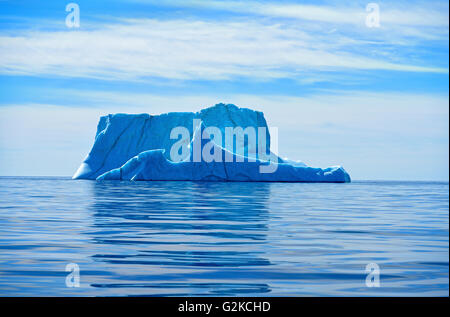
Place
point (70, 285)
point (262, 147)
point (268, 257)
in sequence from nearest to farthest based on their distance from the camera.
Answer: point (70, 285) < point (268, 257) < point (262, 147)

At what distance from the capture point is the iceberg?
39656 millimetres

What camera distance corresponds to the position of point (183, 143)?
47312 millimetres

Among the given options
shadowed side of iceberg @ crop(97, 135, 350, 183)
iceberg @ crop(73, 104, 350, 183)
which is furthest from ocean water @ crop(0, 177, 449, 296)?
iceberg @ crop(73, 104, 350, 183)

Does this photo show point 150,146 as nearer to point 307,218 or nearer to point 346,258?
point 307,218

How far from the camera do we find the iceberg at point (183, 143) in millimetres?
39656

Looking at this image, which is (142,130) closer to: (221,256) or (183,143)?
(183,143)

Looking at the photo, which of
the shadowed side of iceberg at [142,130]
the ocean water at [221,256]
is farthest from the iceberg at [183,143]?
the ocean water at [221,256]

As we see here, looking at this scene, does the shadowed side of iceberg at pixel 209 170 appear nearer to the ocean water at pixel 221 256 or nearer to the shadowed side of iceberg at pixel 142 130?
the shadowed side of iceberg at pixel 142 130

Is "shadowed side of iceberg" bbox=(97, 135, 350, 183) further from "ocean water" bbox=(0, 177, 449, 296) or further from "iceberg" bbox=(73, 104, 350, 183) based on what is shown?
"ocean water" bbox=(0, 177, 449, 296)

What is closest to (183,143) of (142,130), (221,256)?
(142,130)
